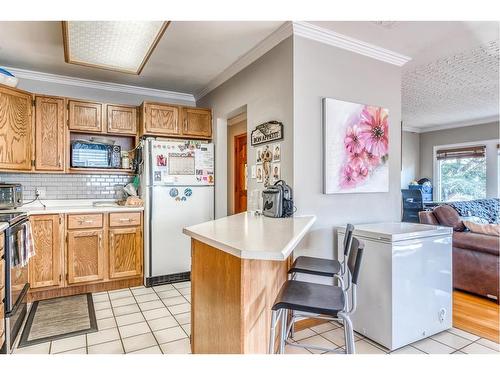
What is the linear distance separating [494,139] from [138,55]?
6621mm

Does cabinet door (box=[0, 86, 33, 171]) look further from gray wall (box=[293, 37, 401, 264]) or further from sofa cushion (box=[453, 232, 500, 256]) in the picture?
sofa cushion (box=[453, 232, 500, 256])

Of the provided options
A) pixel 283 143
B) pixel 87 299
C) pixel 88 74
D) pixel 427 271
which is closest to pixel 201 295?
pixel 283 143

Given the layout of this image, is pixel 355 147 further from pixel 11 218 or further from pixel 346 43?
pixel 11 218

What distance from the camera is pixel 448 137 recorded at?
6902 mm

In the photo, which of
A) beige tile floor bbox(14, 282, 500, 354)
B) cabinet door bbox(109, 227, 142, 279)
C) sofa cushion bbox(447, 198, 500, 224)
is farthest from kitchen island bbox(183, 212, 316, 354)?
sofa cushion bbox(447, 198, 500, 224)

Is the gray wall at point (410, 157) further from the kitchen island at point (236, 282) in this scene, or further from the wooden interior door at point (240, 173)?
the kitchen island at point (236, 282)

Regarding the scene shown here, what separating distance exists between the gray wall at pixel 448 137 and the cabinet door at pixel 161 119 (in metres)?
6.00

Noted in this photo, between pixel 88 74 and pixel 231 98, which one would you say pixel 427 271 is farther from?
pixel 88 74

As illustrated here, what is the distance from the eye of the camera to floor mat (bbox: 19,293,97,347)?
246 cm

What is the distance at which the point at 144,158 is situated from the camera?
12.2 ft

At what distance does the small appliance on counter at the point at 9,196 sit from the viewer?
292cm

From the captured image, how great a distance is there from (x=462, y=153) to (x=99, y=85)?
6893mm

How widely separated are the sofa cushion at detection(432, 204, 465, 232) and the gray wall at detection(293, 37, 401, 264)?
3.49ft

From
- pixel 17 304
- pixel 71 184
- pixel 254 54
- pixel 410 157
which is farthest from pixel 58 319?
pixel 410 157
